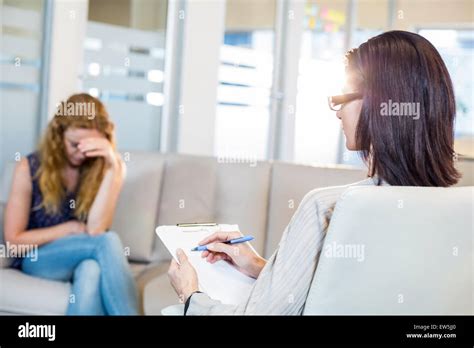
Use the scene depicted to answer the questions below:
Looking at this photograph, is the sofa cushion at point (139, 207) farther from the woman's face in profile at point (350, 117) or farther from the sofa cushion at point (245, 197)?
the woman's face in profile at point (350, 117)

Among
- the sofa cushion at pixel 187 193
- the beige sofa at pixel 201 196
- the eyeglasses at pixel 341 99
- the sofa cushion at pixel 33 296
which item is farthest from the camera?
the sofa cushion at pixel 187 193

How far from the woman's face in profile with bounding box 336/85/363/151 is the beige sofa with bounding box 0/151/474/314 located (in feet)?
4.55

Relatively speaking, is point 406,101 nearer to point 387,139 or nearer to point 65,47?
point 387,139

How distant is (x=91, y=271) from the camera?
2.39m

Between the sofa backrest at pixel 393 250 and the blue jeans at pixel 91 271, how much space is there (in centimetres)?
138

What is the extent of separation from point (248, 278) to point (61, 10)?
2.67m

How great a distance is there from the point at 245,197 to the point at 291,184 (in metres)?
0.17

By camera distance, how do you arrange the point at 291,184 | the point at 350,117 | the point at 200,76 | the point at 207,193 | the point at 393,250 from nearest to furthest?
the point at 393,250, the point at 350,117, the point at 291,184, the point at 207,193, the point at 200,76

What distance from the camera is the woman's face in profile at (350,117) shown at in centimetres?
118

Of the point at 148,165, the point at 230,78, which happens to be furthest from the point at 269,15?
the point at 148,165

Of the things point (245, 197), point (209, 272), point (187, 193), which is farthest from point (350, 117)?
point (187, 193)

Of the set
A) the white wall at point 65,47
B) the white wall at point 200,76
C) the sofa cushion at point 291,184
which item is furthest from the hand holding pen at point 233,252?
the white wall at point 200,76

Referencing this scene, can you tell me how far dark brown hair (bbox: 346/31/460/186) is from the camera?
1126mm
